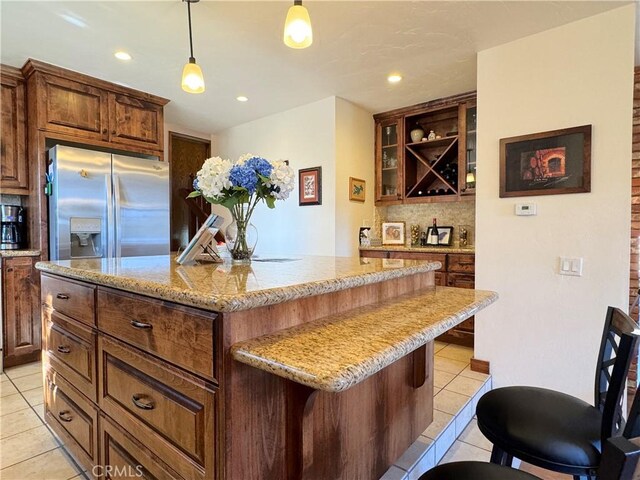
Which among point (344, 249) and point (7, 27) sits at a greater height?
point (7, 27)

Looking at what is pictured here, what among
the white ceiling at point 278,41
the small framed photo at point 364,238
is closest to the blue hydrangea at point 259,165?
the white ceiling at point 278,41

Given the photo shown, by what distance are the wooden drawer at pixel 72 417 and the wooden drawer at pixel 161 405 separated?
22 cm

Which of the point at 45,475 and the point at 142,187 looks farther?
the point at 142,187

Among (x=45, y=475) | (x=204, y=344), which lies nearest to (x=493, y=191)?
(x=204, y=344)

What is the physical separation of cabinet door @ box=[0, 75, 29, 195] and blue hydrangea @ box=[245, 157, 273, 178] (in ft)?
9.05

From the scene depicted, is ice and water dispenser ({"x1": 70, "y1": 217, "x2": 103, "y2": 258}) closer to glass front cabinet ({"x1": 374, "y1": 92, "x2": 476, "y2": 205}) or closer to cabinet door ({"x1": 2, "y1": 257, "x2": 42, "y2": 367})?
cabinet door ({"x1": 2, "y1": 257, "x2": 42, "y2": 367})

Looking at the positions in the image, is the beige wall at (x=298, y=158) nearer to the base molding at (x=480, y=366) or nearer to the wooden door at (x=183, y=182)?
the wooden door at (x=183, y=182)

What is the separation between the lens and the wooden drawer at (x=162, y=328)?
0.90 meters

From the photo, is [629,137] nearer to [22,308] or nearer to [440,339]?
[440,339]

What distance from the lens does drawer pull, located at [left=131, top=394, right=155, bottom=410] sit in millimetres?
1094

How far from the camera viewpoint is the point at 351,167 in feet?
12.5

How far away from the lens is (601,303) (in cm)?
214

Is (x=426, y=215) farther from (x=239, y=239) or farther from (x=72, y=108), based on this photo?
(x=72, y=108)

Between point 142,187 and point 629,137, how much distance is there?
3890mm
